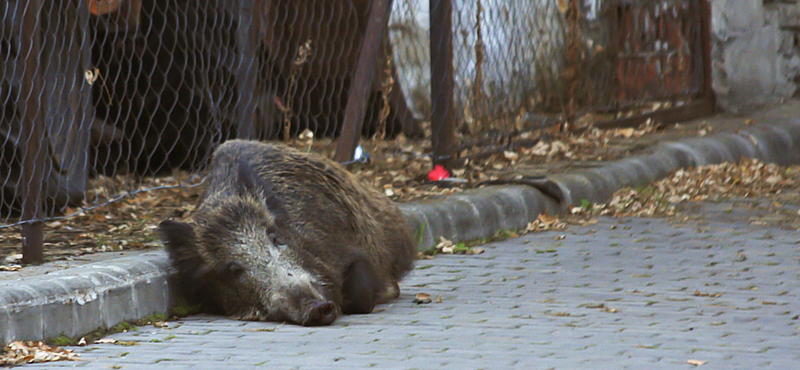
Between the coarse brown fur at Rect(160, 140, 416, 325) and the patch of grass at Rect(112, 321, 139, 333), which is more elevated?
the coarse brown fur at Rect(160, 140, 416, 325)

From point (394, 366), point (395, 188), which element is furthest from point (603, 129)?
point (394, 366)

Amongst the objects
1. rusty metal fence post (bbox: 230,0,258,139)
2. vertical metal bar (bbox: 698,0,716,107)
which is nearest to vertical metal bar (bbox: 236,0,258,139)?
rusty metal fence post (bbox: 230,0,258,139)

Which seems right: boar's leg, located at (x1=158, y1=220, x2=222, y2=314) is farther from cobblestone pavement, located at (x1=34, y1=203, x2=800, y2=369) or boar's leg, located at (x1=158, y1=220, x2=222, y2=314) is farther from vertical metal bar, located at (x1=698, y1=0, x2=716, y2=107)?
vertical metal bar, located at (x1=698, y1=0, x2=716, y2=107)

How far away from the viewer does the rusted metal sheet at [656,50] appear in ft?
37.0

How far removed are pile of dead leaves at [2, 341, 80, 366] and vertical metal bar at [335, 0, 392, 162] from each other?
12.2 feet

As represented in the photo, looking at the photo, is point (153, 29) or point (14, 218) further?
point (153, 29)

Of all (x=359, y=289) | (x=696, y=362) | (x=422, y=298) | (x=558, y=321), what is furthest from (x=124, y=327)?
(x=696, y=362)

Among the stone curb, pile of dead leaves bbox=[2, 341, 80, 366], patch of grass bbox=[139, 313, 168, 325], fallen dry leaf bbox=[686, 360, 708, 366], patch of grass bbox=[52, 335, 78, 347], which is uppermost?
the stone curb

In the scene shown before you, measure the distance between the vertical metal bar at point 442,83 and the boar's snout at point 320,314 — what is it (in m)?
3.63

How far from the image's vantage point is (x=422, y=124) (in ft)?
36.7

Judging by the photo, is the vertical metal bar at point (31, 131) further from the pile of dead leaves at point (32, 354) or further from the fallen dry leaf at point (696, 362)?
the fallen dry leaf at point (696, 362)

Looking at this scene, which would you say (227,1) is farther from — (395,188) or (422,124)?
(422,124)

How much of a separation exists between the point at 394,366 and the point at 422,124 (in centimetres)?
706

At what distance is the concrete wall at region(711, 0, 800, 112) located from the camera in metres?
11.8
